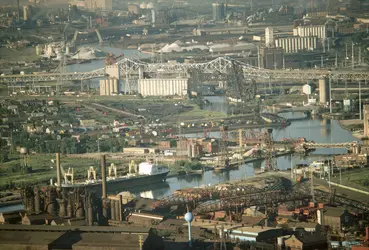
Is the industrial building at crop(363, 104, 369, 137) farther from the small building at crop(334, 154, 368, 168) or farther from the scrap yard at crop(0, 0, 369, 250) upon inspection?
the small building at crop(334, 154, 368, 168)

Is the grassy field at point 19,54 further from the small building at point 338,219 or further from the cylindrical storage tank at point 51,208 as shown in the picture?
the small building at point 338,219

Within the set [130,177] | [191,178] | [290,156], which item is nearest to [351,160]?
[290,156]

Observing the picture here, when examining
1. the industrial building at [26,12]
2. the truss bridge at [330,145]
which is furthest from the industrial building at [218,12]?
the truss bridge at [330,145]

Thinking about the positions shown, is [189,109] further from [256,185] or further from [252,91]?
[256,185]

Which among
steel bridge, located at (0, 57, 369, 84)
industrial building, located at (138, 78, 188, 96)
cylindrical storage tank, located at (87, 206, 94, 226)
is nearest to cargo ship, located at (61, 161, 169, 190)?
cylindrical storage tank, located at (87, 206, 94, 226)

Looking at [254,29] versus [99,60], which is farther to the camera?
[254,29]

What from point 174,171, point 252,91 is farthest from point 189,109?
point 174,171
